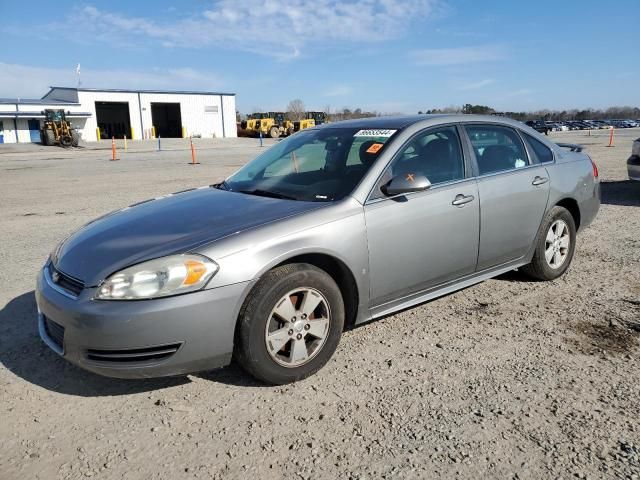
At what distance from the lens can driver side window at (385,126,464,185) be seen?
369 centimetres

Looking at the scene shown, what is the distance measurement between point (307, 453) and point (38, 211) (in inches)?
340

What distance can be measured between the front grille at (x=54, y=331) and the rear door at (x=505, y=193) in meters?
2.94

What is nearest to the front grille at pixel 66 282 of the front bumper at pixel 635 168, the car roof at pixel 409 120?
the car roof at pixel 409 120

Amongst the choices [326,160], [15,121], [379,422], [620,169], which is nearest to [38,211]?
[326,160]

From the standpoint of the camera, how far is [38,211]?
30.6 feet

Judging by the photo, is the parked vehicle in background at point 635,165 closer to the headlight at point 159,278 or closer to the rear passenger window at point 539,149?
the rear passenger window at point 539,149

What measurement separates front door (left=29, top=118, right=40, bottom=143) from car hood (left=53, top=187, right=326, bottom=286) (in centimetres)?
5147

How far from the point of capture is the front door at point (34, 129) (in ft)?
158

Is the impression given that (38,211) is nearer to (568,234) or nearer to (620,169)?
(568,234)

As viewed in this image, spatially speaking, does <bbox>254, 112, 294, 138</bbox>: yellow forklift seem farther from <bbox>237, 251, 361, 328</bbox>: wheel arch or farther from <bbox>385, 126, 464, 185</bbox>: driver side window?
<bbox>237, 251, 361, 328</bbox>: wheel arch

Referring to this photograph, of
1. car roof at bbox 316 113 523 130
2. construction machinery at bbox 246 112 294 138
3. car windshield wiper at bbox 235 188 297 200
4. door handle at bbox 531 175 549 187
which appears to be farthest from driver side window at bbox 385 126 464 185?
construction machinery at bbox 246 112 294 138

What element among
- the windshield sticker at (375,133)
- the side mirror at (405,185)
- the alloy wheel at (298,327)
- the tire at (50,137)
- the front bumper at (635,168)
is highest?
the tire at (50,137)

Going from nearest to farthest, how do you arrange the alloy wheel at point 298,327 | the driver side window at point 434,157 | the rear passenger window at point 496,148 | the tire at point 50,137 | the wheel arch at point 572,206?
the alloy wheel at point 298,327 → the driver side window at point 434,157 → the rear passenger window at point 496,148 → the wheel arch at point 572,206 → the tire at point 50,137

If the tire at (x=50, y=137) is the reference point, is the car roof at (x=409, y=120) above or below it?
below
